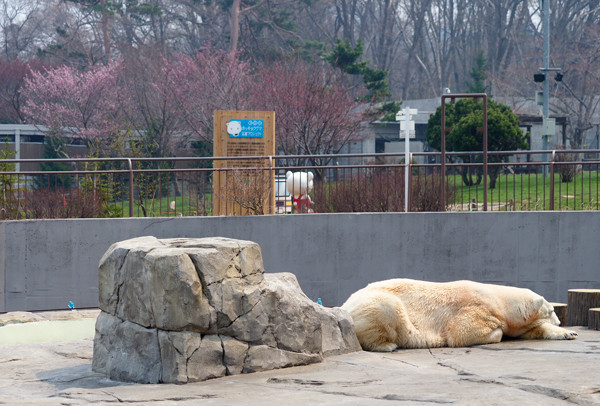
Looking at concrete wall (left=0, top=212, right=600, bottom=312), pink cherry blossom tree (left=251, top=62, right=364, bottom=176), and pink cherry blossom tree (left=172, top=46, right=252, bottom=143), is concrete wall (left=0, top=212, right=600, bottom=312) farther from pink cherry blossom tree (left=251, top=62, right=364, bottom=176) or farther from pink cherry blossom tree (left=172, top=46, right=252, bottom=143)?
pink cherry blossom tree (left=172, top=46, right=252, bottom=143)

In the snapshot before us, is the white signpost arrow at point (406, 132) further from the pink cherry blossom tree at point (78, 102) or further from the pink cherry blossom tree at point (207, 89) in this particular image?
the pink cherry blossom tree at point (78, 102)

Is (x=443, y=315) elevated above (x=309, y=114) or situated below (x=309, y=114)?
below

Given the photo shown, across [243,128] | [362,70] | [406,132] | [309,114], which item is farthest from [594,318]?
[362,70]

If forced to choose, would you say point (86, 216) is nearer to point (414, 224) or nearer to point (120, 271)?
point (414, 224)

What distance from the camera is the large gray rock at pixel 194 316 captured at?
6.47 meters

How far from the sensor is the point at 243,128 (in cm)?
1697

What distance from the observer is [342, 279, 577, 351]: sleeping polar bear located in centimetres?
764

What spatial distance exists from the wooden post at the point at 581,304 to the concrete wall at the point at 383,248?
4.78 metres

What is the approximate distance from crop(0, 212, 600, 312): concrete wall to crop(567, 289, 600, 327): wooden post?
4.78 m

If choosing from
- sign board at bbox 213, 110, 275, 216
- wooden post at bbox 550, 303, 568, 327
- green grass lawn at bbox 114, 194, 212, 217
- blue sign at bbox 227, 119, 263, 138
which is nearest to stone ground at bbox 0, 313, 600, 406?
wooden post at bbox 550, 303, 568, 327

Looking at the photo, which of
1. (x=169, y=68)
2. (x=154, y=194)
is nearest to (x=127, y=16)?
(x=169, y=68)

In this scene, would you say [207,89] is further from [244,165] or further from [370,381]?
[370,381]

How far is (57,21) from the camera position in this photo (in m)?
51.0

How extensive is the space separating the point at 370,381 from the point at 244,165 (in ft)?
33.8
